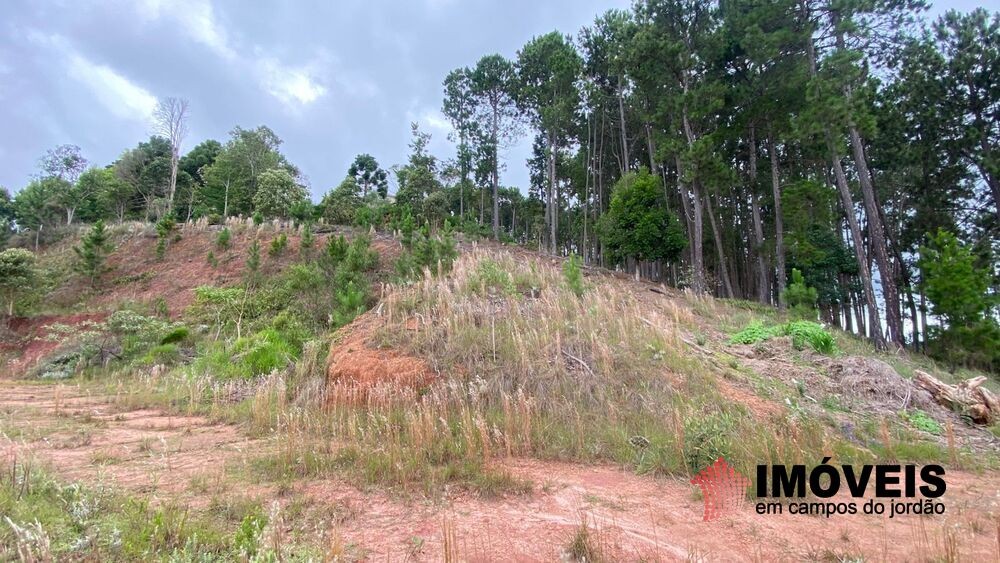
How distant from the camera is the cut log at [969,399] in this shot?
525cm

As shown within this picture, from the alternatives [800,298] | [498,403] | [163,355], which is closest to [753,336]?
[800,298]

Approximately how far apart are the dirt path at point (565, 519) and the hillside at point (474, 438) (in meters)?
0.02

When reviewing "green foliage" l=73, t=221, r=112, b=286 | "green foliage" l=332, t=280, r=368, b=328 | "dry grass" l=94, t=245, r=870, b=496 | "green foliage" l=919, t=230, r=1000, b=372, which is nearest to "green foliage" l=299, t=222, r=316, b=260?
"green foliage" l=332, t=280, r=368, b=328

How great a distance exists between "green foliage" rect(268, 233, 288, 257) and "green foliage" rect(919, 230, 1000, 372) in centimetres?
1958

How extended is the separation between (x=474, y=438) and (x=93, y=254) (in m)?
18.5

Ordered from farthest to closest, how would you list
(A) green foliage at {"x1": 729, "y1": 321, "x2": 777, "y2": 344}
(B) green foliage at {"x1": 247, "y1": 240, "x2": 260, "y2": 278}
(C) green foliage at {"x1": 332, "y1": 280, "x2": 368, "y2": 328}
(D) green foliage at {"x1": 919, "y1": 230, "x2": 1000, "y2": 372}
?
(B) green foliage at {"x1": 247, "y1": 240, "x2": 260, "y2": 278}, (D) green foliage at {"x1": 919, "y1": 230, "x2": 1000, "y2": 372}, (C) green foliage at {"x1": 332, "y1": 280, "x2": 368, "y2": 328}, (A) green foliage at {"x1": 729, "y1": 321, "x2": 777, "y2": 344}

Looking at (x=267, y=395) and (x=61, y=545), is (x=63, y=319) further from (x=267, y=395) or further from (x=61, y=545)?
(x=61, y=545)

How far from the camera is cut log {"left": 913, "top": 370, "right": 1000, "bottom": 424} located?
5250 millimetres

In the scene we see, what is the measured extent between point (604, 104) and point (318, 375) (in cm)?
2389

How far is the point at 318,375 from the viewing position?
6.34 meters

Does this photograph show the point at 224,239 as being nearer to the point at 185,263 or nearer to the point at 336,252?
the point at 185,263

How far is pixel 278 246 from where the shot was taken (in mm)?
14641

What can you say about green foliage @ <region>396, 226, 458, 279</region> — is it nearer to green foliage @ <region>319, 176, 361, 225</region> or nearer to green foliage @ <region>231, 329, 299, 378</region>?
green foliage @ <region>231, 329, 299, 378</region>

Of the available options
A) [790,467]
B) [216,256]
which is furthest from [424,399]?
[216,256]
